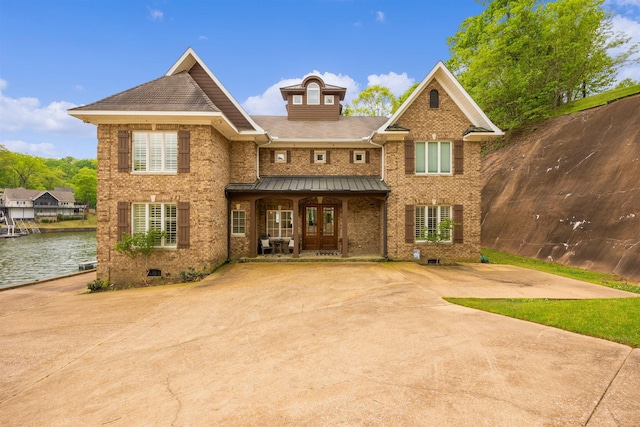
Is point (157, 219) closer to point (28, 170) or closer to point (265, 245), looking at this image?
point (265, 245)

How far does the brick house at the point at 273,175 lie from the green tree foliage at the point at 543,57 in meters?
10.3

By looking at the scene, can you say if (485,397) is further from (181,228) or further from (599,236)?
(599,236)

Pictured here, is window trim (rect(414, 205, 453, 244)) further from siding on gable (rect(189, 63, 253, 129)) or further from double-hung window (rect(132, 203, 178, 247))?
double-hung window (rect(132, 203, 178, 247))

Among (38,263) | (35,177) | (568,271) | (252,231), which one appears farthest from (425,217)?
(35,177)

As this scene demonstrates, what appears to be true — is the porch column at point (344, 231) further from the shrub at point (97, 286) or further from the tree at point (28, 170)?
the tree at point (28, 170)

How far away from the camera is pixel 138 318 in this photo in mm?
7031

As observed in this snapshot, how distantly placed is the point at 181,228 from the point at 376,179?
363 inches

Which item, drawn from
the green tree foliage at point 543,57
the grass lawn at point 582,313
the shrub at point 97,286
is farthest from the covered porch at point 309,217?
the green tree foliage at point 543,57

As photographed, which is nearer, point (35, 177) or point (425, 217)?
point (425, 217)

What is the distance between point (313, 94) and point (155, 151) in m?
10.6

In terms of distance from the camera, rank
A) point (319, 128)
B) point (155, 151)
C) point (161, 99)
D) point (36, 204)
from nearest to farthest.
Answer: point (161, 99) → point (155, 151) → point (319, 128) → point (36, 204)

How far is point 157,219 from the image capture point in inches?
445

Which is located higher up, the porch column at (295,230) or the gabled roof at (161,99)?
the gabled roof at (161,99)

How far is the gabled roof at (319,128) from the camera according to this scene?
14.6m
